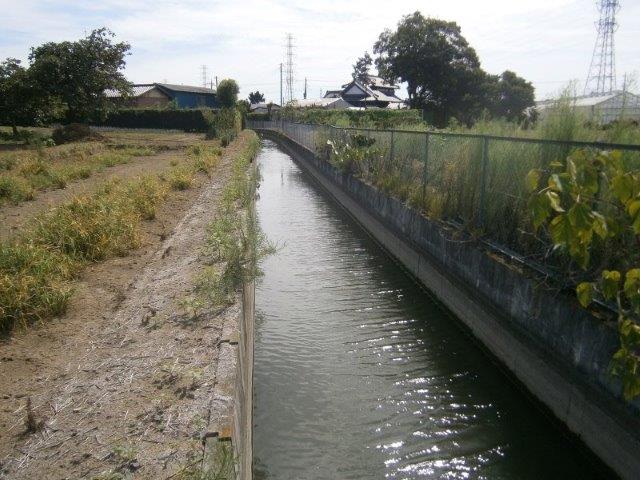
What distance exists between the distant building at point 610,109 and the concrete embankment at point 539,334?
1.87m

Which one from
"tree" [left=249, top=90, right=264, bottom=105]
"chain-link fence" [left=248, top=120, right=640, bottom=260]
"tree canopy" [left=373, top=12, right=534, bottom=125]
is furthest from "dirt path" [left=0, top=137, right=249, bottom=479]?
"tree" [left=249, top=90, right=264, bottom=105]

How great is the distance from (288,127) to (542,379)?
1421 inches

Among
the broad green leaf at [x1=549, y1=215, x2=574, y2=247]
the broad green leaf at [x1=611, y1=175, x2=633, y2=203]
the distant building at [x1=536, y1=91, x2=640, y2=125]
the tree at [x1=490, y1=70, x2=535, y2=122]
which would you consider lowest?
the broad green leaf at [x1=549, y1=215, x2=574, y2=247]

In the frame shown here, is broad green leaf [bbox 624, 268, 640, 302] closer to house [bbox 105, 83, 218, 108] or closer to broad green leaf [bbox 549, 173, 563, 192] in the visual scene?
broad green leaf [bbox 549, 173, 563, 192]

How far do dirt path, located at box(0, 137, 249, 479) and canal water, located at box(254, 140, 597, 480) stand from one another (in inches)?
42.5

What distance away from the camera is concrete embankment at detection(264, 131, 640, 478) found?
3902 millimetres

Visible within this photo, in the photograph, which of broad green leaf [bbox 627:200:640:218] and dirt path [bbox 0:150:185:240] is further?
dirt path [bbox 0:150:185:240]

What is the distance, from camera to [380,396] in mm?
5184

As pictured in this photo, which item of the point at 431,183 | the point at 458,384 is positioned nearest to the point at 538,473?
the point at 458,384

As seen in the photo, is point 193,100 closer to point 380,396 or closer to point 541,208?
point 380,396

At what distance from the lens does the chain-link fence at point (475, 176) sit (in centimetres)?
566

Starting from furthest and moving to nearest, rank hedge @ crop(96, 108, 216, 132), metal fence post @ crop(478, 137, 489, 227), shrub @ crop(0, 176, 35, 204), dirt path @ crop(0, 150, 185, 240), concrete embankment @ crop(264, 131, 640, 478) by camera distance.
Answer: hedge @ crop(96, 108, 216, 132), shrub @ crop(0, 176, 35, 204), dirt path @ crop(0, 150, 185, 240), metal fence post @ crop(478, 137, 489, 227), concrete embankment @ crop(264, 131, 640, 478)

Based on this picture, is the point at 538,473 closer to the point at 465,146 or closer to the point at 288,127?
the point at 465,146

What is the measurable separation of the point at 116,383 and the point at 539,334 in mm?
3715
